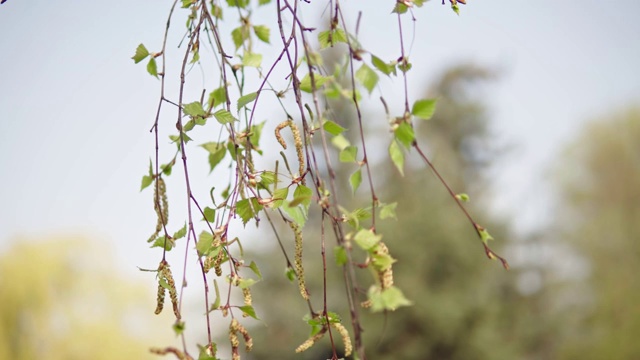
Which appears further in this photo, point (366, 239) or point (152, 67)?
point (152, 67)

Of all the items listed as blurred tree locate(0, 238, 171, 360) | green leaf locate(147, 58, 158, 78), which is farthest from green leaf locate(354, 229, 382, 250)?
blurred tree locate(0, 238, 171, 360)

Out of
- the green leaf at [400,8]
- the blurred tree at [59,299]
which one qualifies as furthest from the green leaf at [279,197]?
the blurred tree at [59,299]

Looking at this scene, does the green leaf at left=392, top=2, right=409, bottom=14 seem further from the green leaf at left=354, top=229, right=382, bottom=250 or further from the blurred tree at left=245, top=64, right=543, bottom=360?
the blurred tree at left=245, top=64, right=543, bottom=360

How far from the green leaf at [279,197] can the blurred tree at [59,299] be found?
818 cm

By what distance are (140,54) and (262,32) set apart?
0.47ft

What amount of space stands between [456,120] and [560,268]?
2.70 meters

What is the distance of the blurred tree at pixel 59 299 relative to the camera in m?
8.45

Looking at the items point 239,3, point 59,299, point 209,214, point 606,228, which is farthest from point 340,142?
point 606,228

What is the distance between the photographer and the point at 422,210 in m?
7.64

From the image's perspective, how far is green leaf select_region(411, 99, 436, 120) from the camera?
54cm

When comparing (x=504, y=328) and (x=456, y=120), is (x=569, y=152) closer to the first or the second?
(x=456, y=120)

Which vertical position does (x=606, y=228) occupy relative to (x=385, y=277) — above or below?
above

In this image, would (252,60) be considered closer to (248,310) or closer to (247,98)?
(247,98)

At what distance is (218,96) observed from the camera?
2.26 ft
